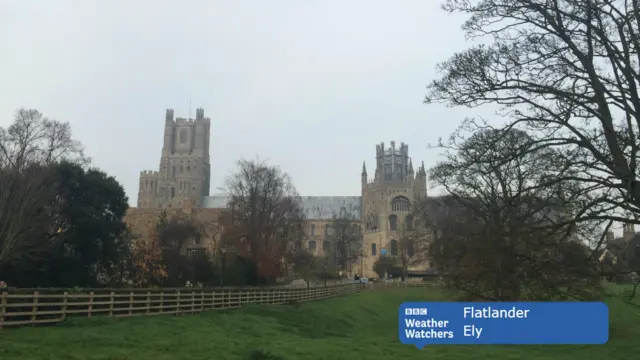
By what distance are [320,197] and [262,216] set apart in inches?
3335

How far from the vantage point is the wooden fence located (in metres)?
14.7

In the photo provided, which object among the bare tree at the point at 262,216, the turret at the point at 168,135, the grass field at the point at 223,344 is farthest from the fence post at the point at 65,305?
the turret at the point at 168,135

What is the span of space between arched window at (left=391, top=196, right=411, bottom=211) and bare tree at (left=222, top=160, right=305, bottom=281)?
6684cm

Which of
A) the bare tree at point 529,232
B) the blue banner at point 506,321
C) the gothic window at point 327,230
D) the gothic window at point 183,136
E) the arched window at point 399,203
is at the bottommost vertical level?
the blue banner at point 506,321

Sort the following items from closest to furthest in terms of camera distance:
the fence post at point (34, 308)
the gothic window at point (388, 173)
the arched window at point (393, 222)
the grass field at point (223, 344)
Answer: the grass field at point (223, 344) → the fence post at point (34, 308) → the arched window at point (393, 222) → the gothic window at point (388, 173)

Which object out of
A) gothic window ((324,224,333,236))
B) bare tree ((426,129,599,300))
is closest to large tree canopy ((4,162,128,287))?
bare tree ((426,129,599,300))

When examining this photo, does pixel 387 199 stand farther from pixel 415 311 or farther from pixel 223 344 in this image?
pixel 415 311

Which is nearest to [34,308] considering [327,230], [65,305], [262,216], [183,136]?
[65,305]

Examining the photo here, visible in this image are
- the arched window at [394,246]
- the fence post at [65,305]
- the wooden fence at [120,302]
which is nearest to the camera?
the wooden fence at [120,302]

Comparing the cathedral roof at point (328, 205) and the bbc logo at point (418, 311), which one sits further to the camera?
the cathedral roof at point (328, 205)

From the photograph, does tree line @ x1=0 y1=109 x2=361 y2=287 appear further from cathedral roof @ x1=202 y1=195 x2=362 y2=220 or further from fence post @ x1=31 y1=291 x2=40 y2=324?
cathedral roof @ x1=202 y1=195 x2=362 y2=220

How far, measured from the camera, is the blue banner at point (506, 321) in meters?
8.73

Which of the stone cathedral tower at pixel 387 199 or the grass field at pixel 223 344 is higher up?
the stone cathedral tower at pixel 387 199

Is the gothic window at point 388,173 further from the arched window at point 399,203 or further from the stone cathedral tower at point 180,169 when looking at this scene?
the stone cathedral tower at point 180,169
